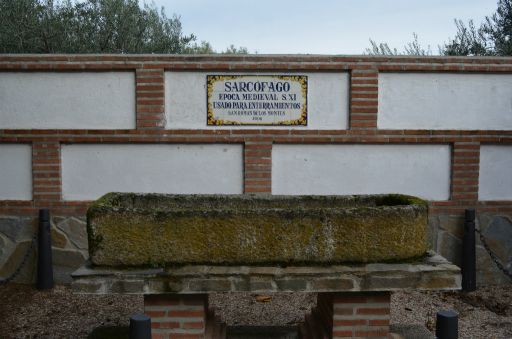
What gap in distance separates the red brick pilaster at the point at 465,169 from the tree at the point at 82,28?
7996 mm

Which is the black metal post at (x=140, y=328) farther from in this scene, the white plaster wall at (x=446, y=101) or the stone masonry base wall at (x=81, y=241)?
the white plaster wall at (x=446, y=101)

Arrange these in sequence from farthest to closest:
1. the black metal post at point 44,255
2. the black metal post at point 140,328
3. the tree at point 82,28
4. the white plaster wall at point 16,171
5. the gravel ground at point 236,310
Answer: the tree at point 82,28 → the white plaster wall at point 16,171 → the black metal post at point 44,255 → the gravel ground at point 236,310 → the black metal post at point 140,328

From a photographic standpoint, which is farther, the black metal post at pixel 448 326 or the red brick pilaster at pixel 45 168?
the red brick pilaster at pixel 45 168

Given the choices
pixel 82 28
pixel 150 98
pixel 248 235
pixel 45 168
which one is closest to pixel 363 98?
pixel 150 98

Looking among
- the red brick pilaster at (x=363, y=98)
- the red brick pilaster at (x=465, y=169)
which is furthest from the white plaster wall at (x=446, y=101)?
the red brick pilaster at (x=465, y=169)

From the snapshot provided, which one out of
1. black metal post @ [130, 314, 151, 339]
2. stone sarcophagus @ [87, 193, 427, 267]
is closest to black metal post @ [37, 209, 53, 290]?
stone sarcophagus @ [87, 193, 427, 267]

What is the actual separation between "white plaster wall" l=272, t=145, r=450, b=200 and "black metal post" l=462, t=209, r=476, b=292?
1.30 ft

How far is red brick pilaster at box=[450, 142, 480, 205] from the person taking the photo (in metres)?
6.14

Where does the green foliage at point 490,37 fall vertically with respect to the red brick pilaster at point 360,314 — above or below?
above

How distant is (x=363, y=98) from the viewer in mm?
6062

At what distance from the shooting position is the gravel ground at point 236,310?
16.6 ft

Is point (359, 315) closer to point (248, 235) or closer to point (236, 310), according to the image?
point (248, 235)

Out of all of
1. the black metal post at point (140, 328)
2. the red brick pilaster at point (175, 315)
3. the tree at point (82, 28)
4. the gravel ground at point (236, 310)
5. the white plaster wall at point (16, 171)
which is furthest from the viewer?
the tree at point (82, 28)

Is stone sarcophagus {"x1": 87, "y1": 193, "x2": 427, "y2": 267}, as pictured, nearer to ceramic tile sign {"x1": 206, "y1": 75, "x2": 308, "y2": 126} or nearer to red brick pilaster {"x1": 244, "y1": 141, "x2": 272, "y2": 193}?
red brick pilaster {"x1": 244, "y1": 141, "x2": 272, "y2": 193}
